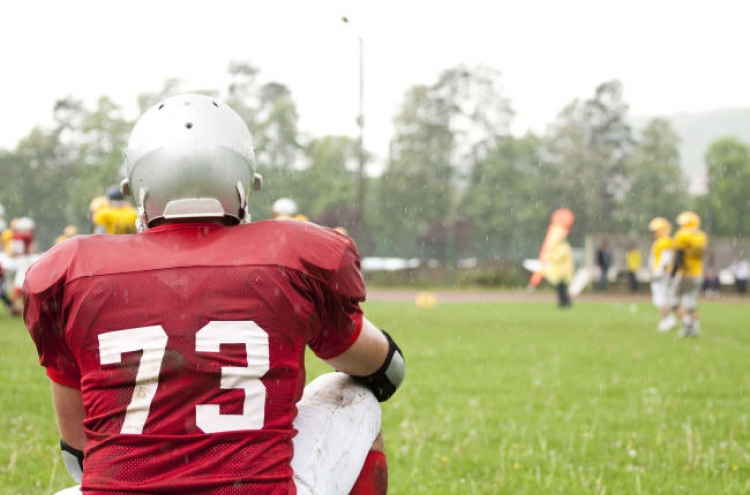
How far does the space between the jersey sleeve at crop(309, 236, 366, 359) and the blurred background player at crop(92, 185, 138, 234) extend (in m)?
8.55

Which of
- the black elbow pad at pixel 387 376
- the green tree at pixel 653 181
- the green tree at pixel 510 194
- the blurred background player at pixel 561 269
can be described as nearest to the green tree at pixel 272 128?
the green tree at pixel 510 194

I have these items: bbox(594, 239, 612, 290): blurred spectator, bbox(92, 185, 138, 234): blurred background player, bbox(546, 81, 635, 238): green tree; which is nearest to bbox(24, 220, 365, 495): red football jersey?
bbox(92, 185, 138, 234): blurred background player

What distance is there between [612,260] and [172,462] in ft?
113

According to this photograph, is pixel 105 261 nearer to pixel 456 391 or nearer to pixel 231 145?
pixel 231 145

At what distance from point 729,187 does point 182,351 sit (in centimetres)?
7526

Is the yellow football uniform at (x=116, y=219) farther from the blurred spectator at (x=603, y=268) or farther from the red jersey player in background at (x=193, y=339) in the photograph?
the blurred spectator at (x=603, y=268)

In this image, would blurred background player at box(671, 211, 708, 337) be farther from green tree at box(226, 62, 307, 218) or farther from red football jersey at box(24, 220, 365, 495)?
green tree at box(226, 62, 307, 218)

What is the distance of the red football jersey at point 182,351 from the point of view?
2.10 meters

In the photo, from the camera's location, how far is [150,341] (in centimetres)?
212

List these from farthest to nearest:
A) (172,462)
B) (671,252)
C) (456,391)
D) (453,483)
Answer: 1. (671,252)
2. (456,391)
3. (453,483)
4. (172,462)

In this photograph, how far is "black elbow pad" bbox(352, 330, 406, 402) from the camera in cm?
267

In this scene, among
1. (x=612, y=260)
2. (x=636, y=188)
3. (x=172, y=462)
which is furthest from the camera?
(x=636, y=188)

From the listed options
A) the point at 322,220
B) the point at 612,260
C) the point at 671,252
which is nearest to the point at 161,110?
the point at 671,252

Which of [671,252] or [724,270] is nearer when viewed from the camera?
[671,252]
